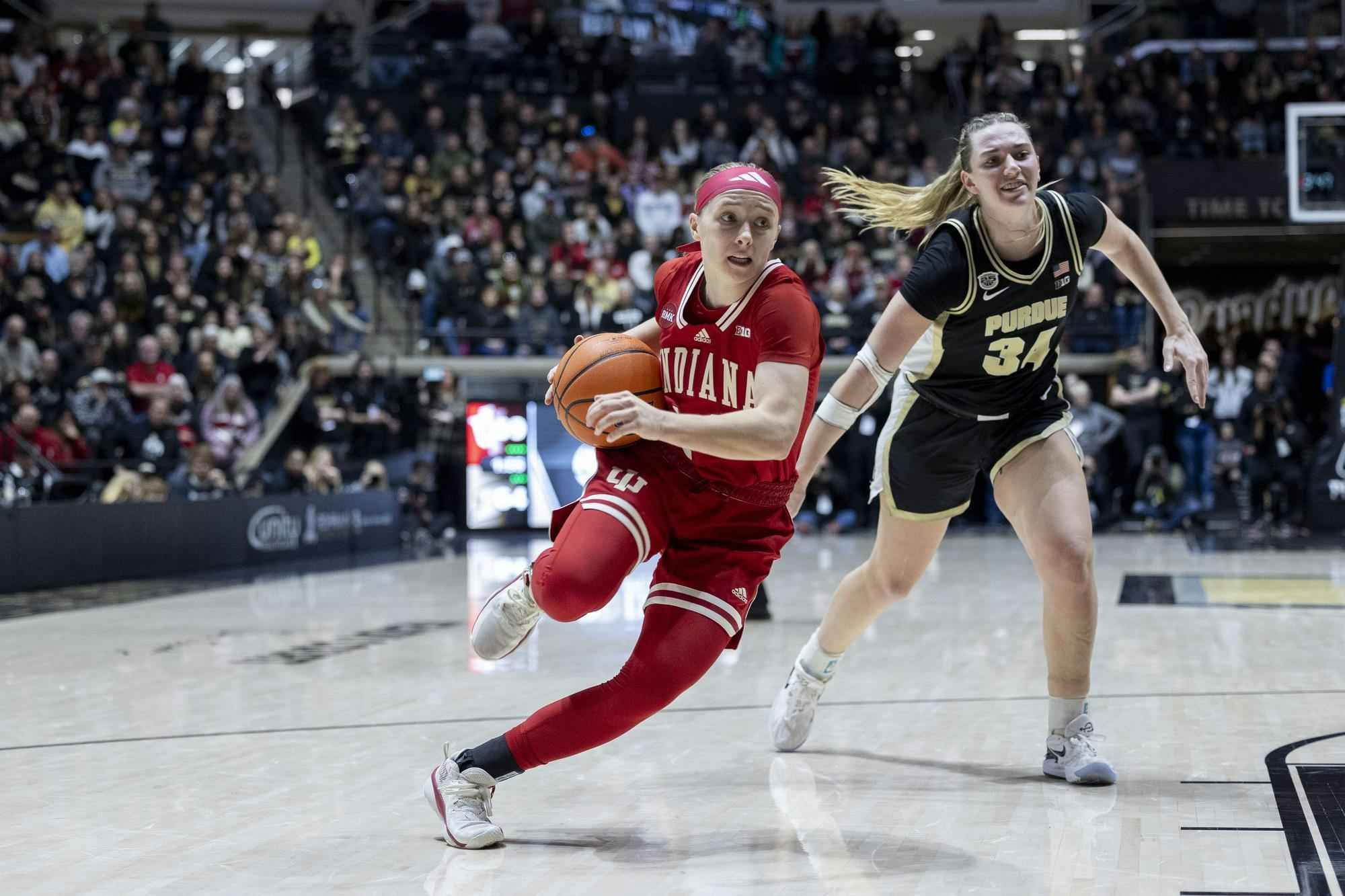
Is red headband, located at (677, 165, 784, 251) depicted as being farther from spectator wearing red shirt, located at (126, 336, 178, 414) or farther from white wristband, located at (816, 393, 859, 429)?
spectator wearing red shirt, located at (126, 336, 178, 414)

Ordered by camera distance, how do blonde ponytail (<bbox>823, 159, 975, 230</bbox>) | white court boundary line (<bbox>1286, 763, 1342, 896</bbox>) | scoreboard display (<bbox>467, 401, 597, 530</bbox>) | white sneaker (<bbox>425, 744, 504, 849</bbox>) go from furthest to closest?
scoreboard display (<bbox>467, 401, 597, 530</bbox>), blonde ponytail (<bbox>823, 159, 975, 230</bbox>), white sneaker (<bbox>425, 744, 504, 849</bbox>), white court boundary line (<bbox>1286, 763, 1342, 896</bbox>)

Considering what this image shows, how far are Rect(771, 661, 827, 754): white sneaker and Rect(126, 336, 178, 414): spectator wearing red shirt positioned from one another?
34.7 ft

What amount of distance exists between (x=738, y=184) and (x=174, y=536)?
9600 millimetres

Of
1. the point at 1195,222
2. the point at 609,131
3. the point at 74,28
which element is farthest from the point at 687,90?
the point at 74,28

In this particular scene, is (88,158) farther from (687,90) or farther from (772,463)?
(772,463)

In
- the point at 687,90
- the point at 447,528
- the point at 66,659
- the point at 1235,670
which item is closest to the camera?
the point at 1235,670

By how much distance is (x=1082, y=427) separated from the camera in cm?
1609

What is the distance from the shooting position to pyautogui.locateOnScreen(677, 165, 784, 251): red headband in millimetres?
3385

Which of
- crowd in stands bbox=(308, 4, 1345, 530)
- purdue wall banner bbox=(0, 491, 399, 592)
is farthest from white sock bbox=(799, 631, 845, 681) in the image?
crowd in stands bbox=(308, 4, 1345, 530)

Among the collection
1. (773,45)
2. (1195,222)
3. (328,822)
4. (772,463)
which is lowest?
(328,822)

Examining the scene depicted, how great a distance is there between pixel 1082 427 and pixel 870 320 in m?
2.81

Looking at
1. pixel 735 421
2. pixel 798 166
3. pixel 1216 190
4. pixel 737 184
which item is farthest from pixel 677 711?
pixel 1216 190

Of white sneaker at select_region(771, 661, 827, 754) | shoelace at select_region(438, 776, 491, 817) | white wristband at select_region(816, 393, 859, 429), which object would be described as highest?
white wristband at select_region(816, 393, 859, 429)

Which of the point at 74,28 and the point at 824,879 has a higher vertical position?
the point at 74,28
